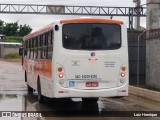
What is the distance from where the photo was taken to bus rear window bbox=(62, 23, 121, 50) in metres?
12.7

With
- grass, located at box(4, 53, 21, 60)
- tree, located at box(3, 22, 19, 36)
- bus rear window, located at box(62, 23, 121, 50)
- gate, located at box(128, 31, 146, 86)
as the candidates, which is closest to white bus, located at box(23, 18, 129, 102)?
bus rear window, located at box(62, 23, 121, 50)

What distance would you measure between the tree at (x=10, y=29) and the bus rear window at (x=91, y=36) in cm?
12750

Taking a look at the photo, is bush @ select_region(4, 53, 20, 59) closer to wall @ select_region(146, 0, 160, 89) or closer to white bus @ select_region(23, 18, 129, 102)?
wall @ select_region(146, 0, 160, 89)

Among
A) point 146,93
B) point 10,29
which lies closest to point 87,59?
point 146,93

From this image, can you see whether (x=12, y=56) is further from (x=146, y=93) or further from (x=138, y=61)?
(x=146, y=93)

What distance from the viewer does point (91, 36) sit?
506 inches

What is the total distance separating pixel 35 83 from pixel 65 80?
4685mm

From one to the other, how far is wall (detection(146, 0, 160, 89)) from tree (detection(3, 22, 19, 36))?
121 metres

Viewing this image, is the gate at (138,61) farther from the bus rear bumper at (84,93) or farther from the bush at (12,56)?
the bush at (12,56)

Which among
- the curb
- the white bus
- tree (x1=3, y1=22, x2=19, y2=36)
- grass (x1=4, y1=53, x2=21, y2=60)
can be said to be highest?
tree (x1=3, y1=22, x2=19, y2=36)

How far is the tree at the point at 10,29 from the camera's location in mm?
138312

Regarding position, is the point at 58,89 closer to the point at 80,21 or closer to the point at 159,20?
the point at 80,21

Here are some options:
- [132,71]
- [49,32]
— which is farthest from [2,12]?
[49,32]

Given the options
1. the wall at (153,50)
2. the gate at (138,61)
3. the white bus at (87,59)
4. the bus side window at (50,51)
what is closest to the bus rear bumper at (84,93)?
the white bus at (87,59)
